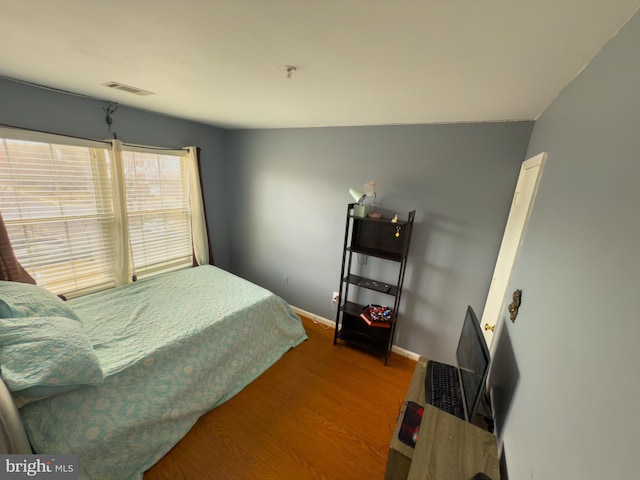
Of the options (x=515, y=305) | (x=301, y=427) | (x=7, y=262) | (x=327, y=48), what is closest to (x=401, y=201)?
(x=515, y=305)

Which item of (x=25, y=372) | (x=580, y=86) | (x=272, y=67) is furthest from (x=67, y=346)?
(x=580, y=86)

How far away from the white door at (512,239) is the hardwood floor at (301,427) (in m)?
1.04

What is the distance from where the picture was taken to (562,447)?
0.64 m

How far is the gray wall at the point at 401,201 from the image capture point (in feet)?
6.91

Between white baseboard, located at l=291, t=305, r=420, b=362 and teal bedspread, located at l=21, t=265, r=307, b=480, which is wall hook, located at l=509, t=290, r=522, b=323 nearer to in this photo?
white baseboard, located at l=291, t=305, r=420, b=362

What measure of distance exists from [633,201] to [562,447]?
2.03ft

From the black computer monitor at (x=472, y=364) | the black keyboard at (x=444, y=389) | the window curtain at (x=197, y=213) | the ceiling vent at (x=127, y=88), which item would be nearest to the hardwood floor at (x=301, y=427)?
the black keyboard at (x=444, y=389)

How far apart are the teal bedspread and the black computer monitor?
65.9 inches

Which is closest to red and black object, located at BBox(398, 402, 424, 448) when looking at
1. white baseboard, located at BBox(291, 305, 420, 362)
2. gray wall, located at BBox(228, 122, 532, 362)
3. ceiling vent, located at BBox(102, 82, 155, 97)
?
gray wall, located at BBox(228, 122, 532, 362)

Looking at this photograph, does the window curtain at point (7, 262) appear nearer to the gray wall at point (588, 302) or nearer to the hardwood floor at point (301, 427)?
the hardwood floor at point (301, 427)

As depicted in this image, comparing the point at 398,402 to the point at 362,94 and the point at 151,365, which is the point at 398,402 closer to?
the point at 151,365

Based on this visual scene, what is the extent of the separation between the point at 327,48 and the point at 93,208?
2.59 metres

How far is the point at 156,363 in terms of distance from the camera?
1708 mm

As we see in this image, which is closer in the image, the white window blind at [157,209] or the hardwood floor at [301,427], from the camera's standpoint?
the hardwood floor at [301,427]
